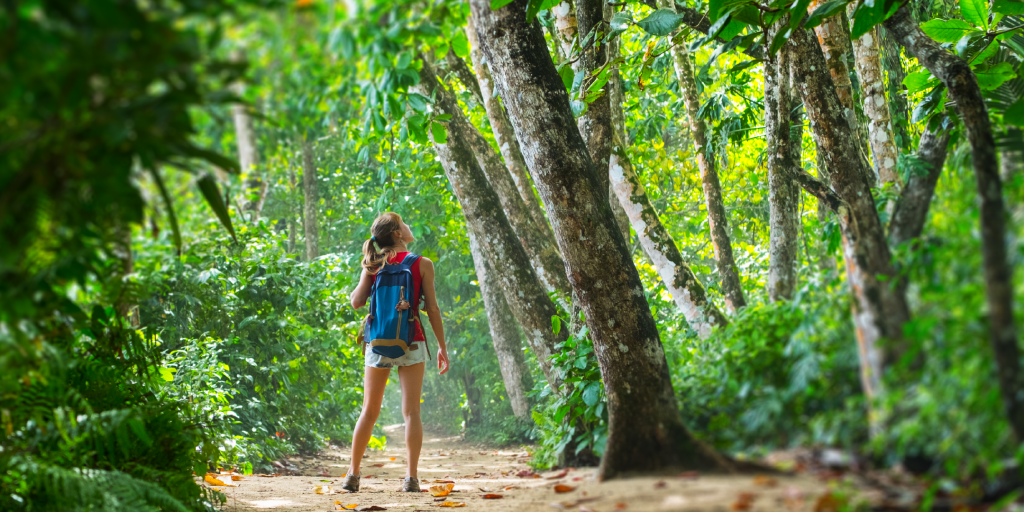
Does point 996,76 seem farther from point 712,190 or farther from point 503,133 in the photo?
point 503,133

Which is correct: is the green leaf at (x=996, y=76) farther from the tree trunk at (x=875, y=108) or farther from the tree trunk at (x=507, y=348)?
the tree trunk at (x=507, y=348)

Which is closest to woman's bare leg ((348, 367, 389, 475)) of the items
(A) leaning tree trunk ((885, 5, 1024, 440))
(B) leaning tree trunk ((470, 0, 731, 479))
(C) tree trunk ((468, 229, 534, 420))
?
(B) leaning tree trunk ((470, 0, 731, 479))

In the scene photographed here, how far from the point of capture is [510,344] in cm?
744

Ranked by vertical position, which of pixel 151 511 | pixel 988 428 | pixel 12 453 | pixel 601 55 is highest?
pixel 601 55

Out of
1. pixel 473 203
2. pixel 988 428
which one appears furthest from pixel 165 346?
pixel 988 428

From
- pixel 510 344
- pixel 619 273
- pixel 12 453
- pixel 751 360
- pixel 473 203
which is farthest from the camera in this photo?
pixel 510 344

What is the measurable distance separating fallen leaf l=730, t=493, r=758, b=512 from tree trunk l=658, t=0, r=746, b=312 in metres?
2.77

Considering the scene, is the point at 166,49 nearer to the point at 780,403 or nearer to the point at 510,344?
the point at 780,403

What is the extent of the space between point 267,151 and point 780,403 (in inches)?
53.5

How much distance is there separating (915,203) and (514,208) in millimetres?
3662

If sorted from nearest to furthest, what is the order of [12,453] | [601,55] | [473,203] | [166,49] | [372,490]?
[166,49]
[12,453]
[601,55]
[372,490]
[473,203]

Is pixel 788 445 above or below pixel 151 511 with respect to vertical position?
above

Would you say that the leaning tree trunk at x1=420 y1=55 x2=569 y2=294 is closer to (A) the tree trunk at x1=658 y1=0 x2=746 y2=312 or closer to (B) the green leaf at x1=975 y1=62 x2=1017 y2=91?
(A) the tree trunk at x1=658 y1=0 x2=746 y2=312

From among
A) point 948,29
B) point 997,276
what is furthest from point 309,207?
point 997,276
